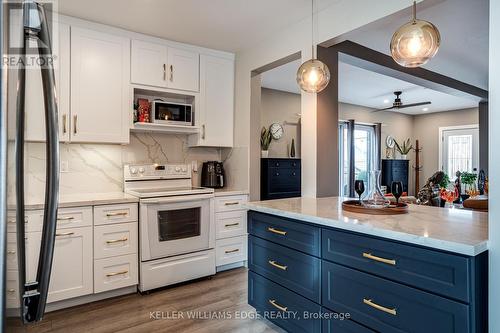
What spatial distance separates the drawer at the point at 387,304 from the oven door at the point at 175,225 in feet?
5.32

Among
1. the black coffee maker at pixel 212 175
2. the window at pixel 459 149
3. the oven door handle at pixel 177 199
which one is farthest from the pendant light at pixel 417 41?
the window at pixel 459 149

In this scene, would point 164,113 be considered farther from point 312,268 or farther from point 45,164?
point 45,164

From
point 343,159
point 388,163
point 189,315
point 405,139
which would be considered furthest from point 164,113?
point 405,139

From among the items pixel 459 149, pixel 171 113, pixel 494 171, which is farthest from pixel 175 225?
pixel 459 149

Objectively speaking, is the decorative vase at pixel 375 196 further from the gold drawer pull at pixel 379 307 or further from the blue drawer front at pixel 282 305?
the blue drawer front at pixel 282 305

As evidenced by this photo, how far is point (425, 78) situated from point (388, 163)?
3498 mm

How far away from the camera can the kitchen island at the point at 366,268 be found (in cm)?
124

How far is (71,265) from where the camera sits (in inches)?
96.6

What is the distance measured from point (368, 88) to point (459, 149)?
12.1ft

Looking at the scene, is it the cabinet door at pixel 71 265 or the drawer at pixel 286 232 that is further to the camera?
the cabinet door at pixel 71 265

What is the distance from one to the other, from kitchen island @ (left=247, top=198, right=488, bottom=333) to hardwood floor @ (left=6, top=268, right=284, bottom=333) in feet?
0.92

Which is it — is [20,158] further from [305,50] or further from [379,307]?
[305,50]

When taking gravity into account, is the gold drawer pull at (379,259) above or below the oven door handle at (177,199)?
below

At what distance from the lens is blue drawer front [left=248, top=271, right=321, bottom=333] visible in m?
1.85
